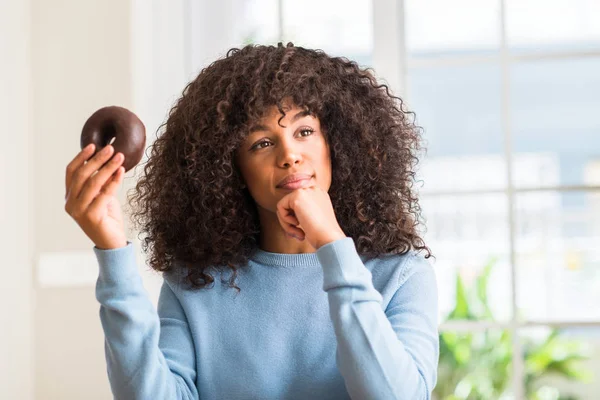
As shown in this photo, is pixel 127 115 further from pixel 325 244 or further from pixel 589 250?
pixel 589 250

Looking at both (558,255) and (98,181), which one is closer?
(98,181)

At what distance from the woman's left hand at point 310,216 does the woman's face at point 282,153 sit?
35 millimetres

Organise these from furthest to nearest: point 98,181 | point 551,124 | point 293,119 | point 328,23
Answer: point 551,124, point 328,23, point 293,119, point 98,181

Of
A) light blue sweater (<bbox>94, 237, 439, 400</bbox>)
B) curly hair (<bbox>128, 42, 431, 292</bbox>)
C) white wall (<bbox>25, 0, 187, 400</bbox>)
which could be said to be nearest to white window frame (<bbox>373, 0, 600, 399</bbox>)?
white wall (<bbox>25, 0, 187, 400</bbox>)

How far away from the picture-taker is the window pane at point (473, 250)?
2.83 meters

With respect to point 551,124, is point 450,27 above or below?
above

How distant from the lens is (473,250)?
10.00 feet

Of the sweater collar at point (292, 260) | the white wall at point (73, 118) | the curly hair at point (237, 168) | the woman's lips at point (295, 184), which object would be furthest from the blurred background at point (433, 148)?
the woman's lips at point (295, 184)

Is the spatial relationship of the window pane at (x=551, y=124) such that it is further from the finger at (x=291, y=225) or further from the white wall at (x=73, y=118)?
the finger at (x=291, y=225)

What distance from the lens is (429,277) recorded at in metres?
1.48

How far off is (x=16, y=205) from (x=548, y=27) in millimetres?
1780

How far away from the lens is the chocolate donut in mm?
1304

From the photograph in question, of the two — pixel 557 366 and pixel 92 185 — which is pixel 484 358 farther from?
pixel 92 185

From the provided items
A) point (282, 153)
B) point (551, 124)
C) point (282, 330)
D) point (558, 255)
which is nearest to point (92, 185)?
point (282, 153)
